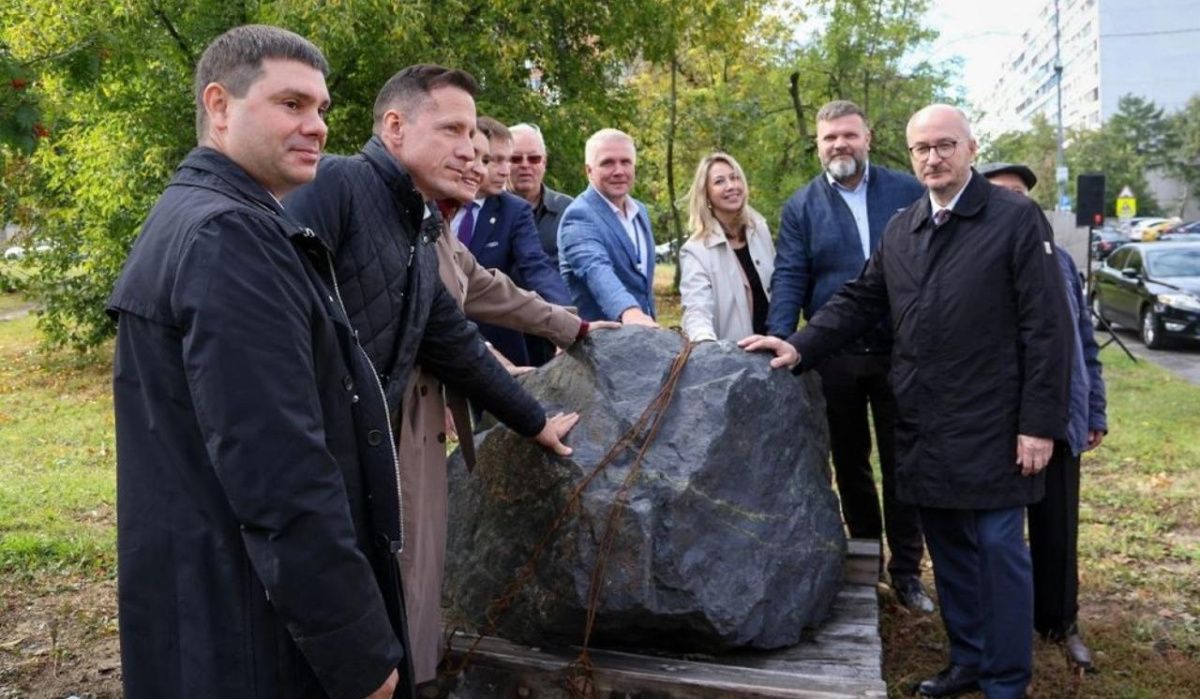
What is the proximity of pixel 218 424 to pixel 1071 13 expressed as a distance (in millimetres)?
115024

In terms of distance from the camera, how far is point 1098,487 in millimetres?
7375

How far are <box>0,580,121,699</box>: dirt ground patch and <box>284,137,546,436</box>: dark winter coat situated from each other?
7.54 ft

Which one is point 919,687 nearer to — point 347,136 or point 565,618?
point 565,618

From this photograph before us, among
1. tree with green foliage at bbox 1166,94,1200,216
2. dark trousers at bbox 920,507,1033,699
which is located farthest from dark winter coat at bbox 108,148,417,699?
tree with green foliage at bbox 1166,94,1200,216

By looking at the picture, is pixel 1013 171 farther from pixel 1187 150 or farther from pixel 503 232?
pixel 1187 150

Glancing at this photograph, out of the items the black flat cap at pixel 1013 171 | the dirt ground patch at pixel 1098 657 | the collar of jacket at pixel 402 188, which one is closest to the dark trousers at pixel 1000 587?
the dirt ground patch at pixel 1098 657

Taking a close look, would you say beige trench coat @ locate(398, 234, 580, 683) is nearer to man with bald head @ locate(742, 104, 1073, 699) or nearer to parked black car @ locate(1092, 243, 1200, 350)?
man with bald head @ locate(742, 104, 1073, 699)

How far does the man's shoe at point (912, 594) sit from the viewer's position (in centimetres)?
484

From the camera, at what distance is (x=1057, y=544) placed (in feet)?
14.4

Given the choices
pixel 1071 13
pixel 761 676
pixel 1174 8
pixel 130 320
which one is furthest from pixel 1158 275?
pixel 1071 13

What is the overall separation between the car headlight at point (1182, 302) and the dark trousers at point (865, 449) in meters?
12.9

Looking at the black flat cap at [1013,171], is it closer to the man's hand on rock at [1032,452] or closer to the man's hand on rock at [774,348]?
the man's hand on rock at [774,348]

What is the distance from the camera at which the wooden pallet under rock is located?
330 cm

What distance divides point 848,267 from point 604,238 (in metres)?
1.06
